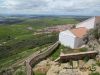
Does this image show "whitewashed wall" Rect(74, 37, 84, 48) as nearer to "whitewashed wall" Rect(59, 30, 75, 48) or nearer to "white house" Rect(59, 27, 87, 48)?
"white house" Rect(59, 27, 87, 48)

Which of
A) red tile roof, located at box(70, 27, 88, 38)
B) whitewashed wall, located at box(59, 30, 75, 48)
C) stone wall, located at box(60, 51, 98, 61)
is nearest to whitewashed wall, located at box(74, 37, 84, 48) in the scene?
whitewashed wall, located at box(59, 30, 75, 48)

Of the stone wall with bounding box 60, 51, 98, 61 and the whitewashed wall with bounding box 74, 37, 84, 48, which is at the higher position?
the whitewashed wall with bounding box 74, 37, 84, 48

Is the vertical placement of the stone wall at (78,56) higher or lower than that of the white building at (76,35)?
lower

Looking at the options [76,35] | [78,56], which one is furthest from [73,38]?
[78,56]

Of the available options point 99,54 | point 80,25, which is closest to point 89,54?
point 99,54

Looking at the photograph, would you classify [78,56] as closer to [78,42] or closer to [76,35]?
[78,42]

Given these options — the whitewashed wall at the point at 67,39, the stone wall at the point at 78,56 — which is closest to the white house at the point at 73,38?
the whitewashed wall at the point at 67,39

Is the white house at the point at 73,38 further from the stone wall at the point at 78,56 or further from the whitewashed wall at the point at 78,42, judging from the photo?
the stone wall at the point at 78,56

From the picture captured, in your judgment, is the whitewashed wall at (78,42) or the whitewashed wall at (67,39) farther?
the whitewashed wall at (67,39)

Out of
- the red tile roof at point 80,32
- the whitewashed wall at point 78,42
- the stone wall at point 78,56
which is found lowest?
the stone wall at point 78,56
